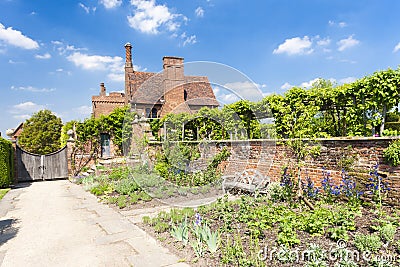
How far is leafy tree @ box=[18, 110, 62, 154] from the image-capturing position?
24.3 m

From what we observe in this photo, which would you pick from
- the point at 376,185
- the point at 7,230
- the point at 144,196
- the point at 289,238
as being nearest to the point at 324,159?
the point at 376,185

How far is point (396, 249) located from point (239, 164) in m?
4.81

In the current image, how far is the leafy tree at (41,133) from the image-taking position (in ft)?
79.6

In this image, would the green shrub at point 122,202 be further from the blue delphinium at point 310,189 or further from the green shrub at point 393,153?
the green shrub at point 393,153

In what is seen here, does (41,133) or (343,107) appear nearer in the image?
(343,107)

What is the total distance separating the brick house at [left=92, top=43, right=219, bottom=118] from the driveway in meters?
3.92

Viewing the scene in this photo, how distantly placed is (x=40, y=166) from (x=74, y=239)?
9.32 metres

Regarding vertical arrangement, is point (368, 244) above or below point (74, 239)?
above

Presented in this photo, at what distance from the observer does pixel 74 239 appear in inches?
155

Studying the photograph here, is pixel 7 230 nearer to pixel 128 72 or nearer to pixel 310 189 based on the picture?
pixel 310 189

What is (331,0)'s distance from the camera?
6.23 m

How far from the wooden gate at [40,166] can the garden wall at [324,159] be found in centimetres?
878

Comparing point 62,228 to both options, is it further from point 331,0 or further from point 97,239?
point 331,0

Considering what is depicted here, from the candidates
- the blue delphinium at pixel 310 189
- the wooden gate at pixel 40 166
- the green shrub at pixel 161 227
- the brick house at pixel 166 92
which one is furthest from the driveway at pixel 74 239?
the wooden gate at pixel 40 166
